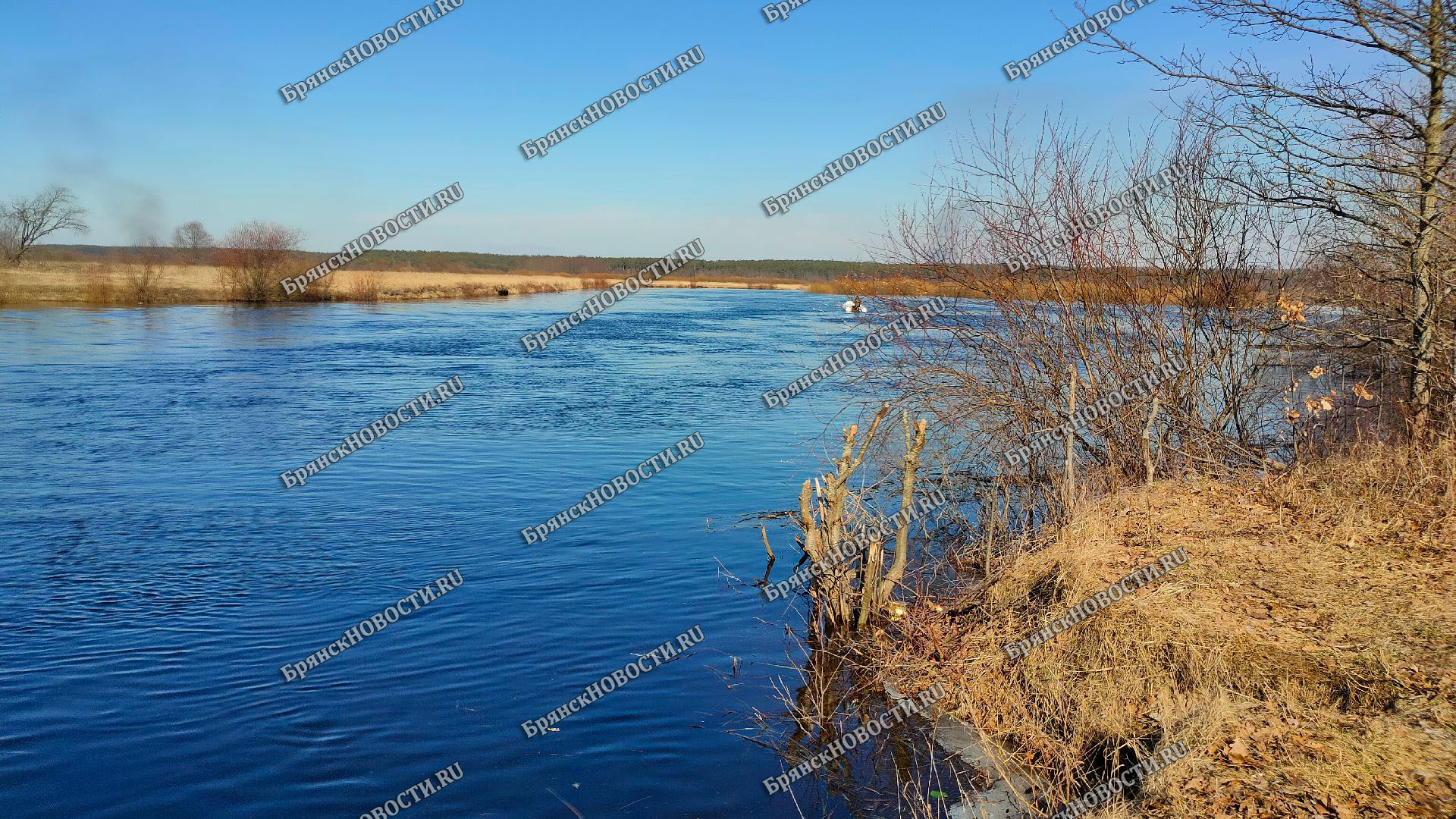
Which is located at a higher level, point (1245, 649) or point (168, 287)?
point (168, 287)

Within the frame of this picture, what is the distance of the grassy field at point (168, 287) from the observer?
49.6 metres

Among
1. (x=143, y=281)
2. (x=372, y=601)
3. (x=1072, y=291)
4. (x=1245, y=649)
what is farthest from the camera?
(x=143, y=281)

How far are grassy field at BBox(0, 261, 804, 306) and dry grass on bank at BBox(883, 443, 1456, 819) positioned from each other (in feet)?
177

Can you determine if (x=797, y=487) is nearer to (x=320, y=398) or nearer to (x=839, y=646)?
(x=839, y=646)

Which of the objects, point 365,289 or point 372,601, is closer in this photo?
point 372,601

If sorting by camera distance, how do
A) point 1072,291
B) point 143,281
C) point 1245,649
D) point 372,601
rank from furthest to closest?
point 143,281 → point 1072,291 → point 372,601 → point 1245,649

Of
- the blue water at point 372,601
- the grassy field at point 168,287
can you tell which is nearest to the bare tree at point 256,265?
the grassy field at point 168,287

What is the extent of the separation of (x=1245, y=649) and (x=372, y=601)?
760 centimetres

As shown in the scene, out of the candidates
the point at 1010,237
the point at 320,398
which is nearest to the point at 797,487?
the point at 1010,237

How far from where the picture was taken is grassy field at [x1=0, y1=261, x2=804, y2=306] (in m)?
49.6

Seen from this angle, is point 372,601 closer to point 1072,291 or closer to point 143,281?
point 1072,291

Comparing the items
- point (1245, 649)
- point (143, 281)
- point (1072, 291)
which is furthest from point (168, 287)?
point (1245, 649)

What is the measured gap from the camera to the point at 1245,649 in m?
6.29

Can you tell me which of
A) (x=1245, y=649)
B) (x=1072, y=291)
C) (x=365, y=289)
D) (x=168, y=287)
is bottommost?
(x=1245, y=649)
